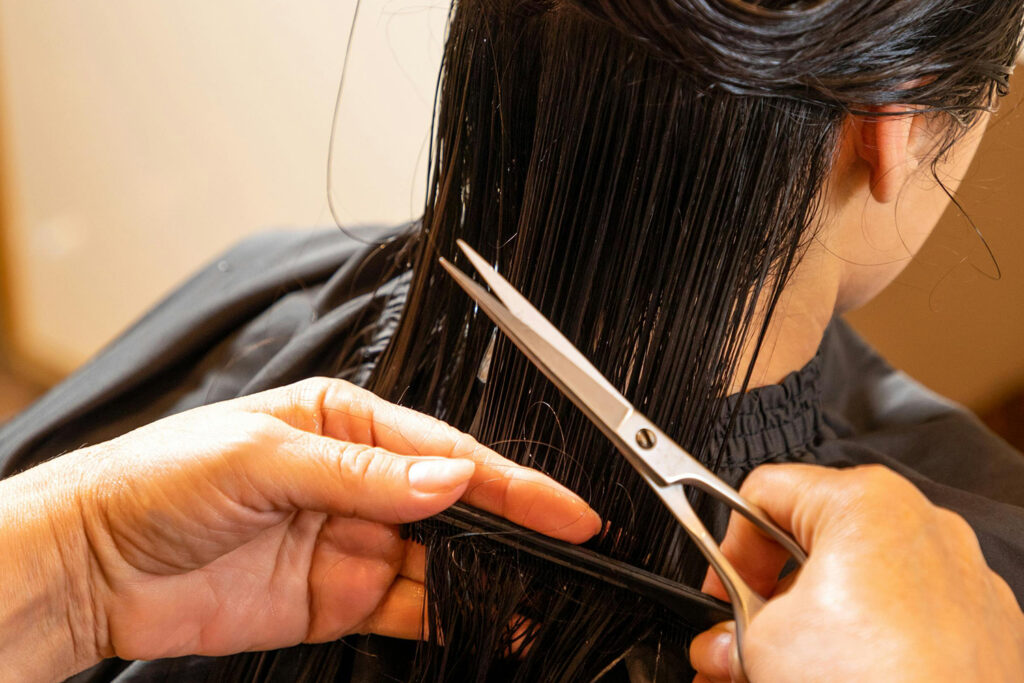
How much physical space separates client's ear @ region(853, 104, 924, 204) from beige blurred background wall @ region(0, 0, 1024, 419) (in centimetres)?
17

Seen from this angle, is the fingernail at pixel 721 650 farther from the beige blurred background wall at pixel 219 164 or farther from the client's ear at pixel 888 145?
the beige blurred background wall at pixel 219 164

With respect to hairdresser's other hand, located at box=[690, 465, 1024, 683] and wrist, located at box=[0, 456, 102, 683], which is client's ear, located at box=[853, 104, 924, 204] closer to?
hairdresser's other hand, located at box=[690, 465, 1024, 683]

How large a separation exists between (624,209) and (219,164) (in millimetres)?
1090

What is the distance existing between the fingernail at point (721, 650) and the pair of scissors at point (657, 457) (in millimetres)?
27

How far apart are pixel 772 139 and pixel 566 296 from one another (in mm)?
156

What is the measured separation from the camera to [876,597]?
1.25 feet

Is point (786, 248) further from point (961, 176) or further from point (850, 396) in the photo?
point (850, 396)

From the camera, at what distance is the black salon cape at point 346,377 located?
641mm

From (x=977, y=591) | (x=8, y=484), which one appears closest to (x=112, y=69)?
(x=8, y=484)

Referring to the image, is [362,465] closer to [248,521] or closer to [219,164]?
[248,521]

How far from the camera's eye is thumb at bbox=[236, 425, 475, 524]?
48cm

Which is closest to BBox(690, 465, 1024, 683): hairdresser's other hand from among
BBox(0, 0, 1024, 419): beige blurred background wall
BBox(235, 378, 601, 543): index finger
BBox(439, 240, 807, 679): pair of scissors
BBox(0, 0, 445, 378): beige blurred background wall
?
BBox(439, 240, 807, 679): pair of scissors

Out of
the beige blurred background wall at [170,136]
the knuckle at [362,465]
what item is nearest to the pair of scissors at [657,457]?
the knuckle at [362,465]

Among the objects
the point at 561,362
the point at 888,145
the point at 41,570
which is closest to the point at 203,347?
the point at 41,570
